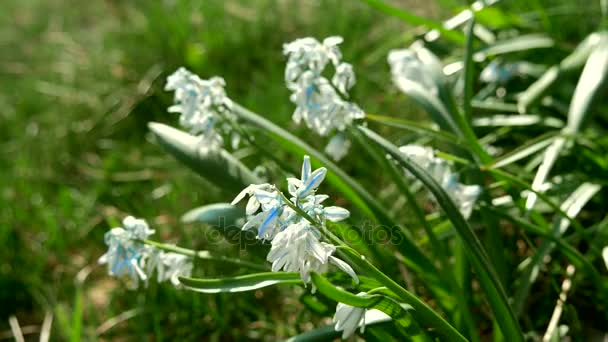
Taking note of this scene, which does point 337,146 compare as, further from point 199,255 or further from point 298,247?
point 298,247

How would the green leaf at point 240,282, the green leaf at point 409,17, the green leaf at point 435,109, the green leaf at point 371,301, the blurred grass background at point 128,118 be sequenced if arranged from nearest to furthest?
1. the green leaf at point 371,301
2. the green leaf at point 240,282
3. the green leaf at point 435,109
4. the green leaf at point 409,17
5. the blurred grass background at point 128,118

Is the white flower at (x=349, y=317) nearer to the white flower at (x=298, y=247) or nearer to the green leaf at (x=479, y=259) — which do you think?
the white flower at (x=298, y=247)

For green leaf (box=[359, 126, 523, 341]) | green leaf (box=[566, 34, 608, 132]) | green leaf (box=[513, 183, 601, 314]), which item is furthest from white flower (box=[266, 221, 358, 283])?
green leaf (box=[566, 34, 608, 132])

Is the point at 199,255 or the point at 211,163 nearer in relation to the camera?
the point at 199,255

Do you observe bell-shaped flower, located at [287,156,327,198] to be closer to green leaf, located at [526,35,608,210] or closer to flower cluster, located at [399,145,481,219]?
flower cluster, located at [399,145,481,219]

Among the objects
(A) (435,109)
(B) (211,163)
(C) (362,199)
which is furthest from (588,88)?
(B) (211,163)

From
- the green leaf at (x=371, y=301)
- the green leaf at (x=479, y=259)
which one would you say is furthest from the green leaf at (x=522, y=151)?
the green leaf at (x=371, y=301)
